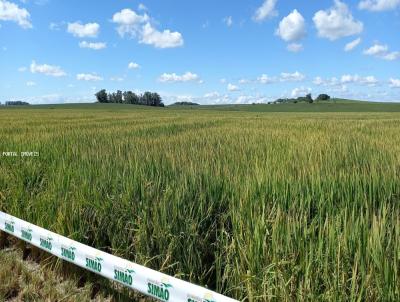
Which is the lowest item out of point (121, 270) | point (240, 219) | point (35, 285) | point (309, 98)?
point (35, 285)

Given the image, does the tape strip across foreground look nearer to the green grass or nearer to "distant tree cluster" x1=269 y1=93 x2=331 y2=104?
the green grass

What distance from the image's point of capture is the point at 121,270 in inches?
101

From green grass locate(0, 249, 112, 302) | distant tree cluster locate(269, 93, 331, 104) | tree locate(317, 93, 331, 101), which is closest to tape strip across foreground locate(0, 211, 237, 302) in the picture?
green grass locate(0, 249, 112, 302)

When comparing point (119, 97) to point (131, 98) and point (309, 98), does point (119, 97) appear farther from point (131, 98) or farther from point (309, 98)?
point (309, 98)

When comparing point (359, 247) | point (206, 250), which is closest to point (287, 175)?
point (206, 250)

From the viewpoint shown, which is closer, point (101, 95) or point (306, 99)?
point (306, 99)

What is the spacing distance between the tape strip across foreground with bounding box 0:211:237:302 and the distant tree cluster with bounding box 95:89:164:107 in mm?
131691

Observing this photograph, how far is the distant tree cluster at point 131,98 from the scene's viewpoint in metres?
133

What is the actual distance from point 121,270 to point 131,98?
134 meters

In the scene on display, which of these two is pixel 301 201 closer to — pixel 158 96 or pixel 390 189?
pixel 390 189

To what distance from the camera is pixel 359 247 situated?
6.43 feet

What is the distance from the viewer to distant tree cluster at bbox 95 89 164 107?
438 ft

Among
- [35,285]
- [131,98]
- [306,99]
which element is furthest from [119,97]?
[35,285]

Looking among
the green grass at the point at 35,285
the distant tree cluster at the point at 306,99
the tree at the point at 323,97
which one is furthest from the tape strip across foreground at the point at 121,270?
the tree at the point at 323,97
